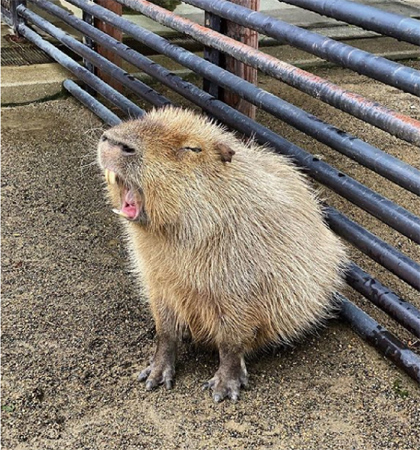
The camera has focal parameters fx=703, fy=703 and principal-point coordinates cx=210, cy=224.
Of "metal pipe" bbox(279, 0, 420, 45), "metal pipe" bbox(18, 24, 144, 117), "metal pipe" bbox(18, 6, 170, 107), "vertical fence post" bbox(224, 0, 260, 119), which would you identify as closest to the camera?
"metal pipe" bbox(279, 0, 420, 45)

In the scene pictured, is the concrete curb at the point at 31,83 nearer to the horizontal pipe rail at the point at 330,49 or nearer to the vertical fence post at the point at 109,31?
the vertical fence post at the point at 109,31

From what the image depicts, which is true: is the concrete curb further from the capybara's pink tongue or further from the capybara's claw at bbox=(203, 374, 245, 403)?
the capybara's claw at bbox=(203, 374, 245, 403)

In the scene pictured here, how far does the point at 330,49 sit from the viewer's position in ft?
7.89

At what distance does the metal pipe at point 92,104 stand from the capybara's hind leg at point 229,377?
205 cm

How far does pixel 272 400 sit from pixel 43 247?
145 cm

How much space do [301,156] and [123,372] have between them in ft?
3.59

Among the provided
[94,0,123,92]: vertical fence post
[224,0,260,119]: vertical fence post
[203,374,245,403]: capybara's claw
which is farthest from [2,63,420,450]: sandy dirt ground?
[94,0,123,92]: vertical fence post

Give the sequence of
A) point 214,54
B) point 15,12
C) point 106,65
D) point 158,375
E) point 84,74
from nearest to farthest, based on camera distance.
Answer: point 158,375 → point 214,54 → point 106,65 → point 84,74 → point 15,12

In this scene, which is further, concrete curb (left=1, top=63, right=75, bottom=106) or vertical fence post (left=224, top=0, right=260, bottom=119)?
concrete curb (left=1, top=63, right=75, bottom=106)

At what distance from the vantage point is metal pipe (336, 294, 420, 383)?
2465 millimetres

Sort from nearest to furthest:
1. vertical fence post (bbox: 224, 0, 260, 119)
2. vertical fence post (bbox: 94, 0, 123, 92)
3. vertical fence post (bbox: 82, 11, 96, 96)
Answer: vertical fence post (bbox: 224, 0, 260, 119), vertical fence post (bbox: 82, 11, 96, 96), vertical fence post (bbox: 94, 0, 123, 92)

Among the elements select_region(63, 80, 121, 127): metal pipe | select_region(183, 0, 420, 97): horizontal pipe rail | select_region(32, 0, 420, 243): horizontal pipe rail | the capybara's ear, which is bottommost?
select_region(63, 80, 121, 127): metal pipe

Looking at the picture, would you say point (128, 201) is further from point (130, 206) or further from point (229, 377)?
point (229, 377)

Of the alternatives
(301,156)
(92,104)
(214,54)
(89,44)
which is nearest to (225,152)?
(301,156)
